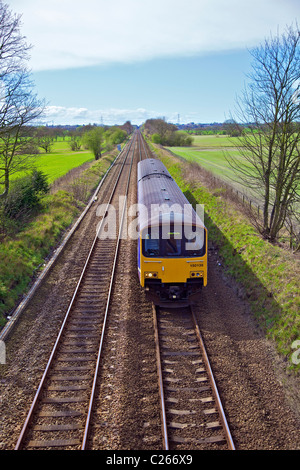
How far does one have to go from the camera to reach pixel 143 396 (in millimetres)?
6230

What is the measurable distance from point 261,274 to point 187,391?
16.1 ft

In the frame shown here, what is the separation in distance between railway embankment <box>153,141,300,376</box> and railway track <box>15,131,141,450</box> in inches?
170

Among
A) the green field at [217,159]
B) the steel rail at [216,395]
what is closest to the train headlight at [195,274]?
the steel rail at [216,395]

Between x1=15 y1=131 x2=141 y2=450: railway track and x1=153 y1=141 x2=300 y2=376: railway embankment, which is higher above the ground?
x1=153 y1=141 x2=300 y2=376: railway embankment

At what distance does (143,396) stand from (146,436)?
896 millimetres

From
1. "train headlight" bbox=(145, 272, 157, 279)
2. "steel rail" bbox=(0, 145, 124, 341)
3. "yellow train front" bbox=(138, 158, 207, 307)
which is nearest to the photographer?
"steel rail" bbox=(0, 145, 124, 341)

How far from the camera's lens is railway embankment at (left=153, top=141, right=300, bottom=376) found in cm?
760

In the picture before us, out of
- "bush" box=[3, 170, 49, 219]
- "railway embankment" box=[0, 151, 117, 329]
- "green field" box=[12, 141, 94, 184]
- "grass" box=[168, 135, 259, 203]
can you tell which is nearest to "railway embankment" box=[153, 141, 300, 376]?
"grass" box=[168, 135, 259, 203]

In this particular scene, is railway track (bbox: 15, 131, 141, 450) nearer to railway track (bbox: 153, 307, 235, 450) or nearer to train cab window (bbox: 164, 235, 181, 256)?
railway track (bbox: 153, 307, 235, 450)

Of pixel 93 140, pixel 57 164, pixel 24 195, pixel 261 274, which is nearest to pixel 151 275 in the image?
pixel 261 274

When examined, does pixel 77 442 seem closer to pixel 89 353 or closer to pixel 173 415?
pixel 173 415

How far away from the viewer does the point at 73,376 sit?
6.76 m

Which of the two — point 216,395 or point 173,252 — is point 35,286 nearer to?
point 173,252

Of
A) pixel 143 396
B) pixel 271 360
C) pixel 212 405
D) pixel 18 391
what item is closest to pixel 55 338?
pixel 18 391
